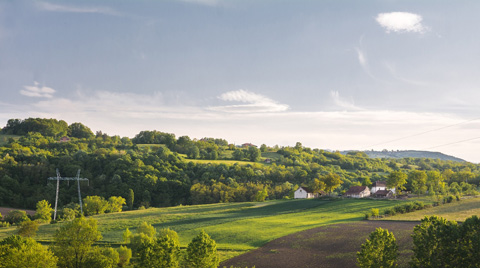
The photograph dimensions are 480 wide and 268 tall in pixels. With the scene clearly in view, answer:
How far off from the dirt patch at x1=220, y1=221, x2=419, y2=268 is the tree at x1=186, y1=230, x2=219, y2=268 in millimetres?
5561

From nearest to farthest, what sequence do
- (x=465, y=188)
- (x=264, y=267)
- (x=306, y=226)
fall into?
(x=264, y=267)
(x=306, y=226)
(x=465, y=188)

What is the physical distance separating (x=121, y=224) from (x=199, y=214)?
19821 mm

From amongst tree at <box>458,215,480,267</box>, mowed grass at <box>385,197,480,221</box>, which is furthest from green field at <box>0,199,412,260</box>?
tree at <box>458,215,480,267</box>

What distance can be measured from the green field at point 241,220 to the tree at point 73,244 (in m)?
14.6

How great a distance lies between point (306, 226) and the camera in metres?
66.6

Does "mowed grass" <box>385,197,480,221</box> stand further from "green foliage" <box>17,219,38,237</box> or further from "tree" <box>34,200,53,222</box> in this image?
"tree" <box>34,200,53,222</box>

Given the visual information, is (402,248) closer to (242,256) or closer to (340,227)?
(340,227)

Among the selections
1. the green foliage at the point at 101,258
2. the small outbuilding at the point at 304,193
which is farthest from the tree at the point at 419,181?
the green foliage at the point at 101,258

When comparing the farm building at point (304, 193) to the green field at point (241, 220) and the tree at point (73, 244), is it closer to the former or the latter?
the green field at point (241, 220)

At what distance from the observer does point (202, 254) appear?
40500 millimetres

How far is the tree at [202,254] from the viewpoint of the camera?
4044 centimetres

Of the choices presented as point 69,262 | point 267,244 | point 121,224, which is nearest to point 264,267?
point 267,244

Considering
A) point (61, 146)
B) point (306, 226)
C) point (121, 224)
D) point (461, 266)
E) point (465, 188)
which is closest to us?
point (461, 266)

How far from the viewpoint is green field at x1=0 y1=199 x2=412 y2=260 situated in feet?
200
